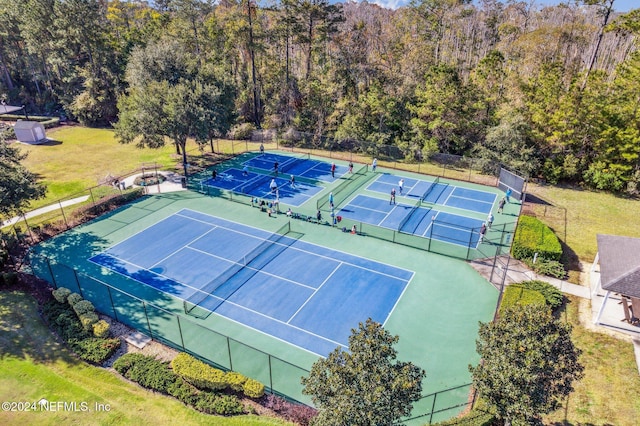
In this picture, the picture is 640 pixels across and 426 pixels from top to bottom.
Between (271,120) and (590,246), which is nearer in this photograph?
(590,246)

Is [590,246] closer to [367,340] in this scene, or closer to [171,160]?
[367,340]

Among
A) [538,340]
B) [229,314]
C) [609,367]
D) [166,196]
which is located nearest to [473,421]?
[538,340]

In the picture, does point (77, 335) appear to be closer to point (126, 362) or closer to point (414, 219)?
point (126, 362)

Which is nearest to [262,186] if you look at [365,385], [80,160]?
[80,160]

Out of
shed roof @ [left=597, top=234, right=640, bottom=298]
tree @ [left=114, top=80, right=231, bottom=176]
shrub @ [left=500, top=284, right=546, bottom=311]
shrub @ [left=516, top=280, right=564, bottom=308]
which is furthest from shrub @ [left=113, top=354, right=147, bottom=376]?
tree @ [left=114, top=80, right=231, bottom=176]

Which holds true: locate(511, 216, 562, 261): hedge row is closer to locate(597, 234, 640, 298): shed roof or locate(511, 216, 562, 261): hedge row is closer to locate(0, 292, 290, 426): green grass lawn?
locate(597, 234, 640, 298): shed roof

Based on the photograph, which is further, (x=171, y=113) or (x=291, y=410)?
(x=171, y=113)
